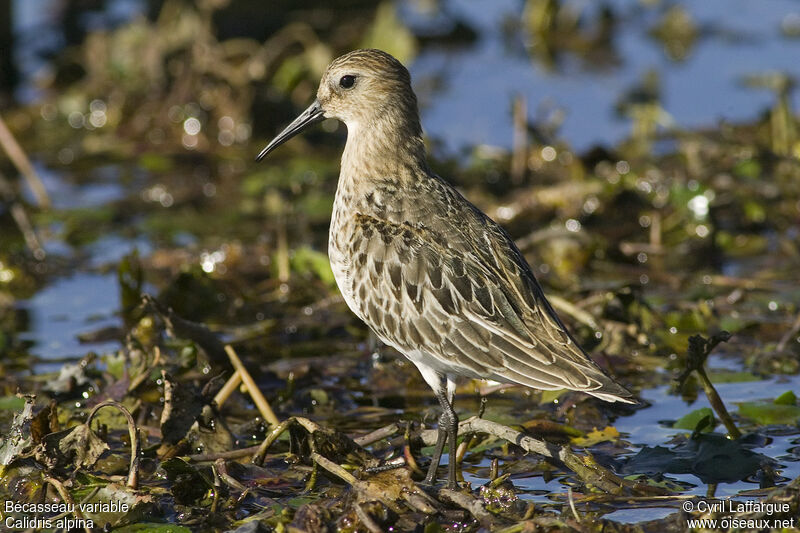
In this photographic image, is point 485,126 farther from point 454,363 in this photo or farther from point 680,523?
point 680,523

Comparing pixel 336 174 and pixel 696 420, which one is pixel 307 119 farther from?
pixel 336 174

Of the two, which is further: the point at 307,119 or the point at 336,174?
the point at 336,174

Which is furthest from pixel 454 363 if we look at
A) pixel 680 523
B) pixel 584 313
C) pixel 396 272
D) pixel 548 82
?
pixel 548 82

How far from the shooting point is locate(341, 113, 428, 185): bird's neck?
6215mm

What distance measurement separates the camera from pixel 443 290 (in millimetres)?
5598

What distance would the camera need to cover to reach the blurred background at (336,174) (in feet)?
23.7

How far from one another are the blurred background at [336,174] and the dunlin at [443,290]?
0.98 m

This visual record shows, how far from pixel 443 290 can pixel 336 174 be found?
511 cm

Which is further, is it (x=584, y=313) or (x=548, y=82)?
(x=548, y=82)

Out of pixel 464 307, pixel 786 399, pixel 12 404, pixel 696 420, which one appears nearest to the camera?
pixel 464 307

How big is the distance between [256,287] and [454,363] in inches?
129

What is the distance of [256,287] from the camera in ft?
28.0

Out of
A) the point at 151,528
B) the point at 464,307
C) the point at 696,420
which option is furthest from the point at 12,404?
the point at 696,420

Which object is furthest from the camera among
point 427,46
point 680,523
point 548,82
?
point 427,46
